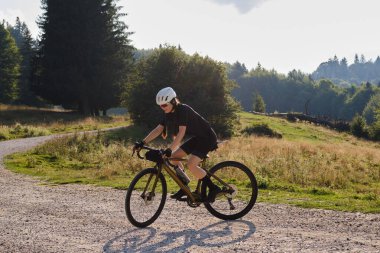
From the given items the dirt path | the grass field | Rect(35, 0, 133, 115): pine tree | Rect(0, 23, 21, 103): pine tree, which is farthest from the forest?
the dirt path

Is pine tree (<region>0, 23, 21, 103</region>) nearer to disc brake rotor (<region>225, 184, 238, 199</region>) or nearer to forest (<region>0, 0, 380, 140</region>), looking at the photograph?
forest (<region>0, 0, 380, 140</region>)

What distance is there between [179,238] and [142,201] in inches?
50.1

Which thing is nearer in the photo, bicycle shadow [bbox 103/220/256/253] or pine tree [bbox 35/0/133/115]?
bicycle shadow [bbox 103/220/256/253]

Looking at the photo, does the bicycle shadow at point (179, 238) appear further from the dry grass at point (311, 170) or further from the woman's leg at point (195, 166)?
the dry grass at point (311, 170)

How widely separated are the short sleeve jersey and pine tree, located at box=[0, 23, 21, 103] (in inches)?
2373

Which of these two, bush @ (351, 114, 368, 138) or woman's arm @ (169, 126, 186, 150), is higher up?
woman's arm @ (169, 126, 186, 150)

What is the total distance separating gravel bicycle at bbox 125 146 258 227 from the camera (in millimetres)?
6918

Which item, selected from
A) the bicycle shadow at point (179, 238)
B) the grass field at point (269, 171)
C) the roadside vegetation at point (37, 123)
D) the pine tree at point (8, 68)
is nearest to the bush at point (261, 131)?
the roadside vegetation at point (37, 123)

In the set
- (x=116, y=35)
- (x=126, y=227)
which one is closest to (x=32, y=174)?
(x=126, y=227)

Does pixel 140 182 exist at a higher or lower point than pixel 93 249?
higher

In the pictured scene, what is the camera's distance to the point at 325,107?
194 meters

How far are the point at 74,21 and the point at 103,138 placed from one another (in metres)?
26.4

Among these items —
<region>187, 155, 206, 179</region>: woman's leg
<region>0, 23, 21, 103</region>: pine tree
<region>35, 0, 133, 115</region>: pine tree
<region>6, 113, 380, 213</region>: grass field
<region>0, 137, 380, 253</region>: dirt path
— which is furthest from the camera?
<region>0, 23, 21, 103</region>: pine tree

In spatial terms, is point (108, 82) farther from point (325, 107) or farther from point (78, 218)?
point (325, 107)
